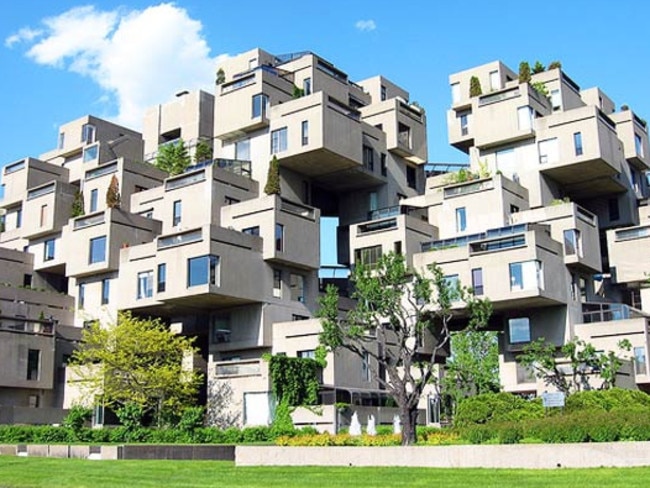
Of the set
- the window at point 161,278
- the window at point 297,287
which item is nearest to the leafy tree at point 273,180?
the window at point 297,287

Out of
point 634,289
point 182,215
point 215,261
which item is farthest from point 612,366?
point 182,215

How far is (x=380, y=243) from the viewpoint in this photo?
187 ft

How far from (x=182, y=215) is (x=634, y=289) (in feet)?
103

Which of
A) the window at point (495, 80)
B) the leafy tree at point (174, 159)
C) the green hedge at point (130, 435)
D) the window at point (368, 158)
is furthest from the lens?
the window at point (495, 80)

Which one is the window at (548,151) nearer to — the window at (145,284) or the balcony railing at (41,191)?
the window at (145,284)

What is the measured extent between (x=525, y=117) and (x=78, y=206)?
32.3 metres

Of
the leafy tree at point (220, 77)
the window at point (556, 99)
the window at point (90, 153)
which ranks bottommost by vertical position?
the window at point (90, 153)

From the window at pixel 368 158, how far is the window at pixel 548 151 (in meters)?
12.0

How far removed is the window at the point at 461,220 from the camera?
57.0 metres

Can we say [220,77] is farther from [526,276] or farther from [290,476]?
[290,476]

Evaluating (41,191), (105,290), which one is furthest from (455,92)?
(41,191)

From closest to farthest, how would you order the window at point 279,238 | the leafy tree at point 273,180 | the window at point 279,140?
the window at point 279,238 < the leafy tree at point 273,180 < the window at point 279,140

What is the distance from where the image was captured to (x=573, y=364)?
45.7m

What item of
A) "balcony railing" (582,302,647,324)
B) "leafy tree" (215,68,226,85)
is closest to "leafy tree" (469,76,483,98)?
"balcony railing" (582,302,647,324)
